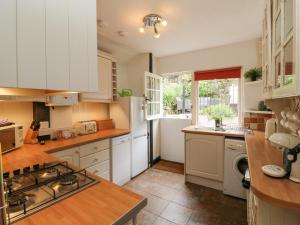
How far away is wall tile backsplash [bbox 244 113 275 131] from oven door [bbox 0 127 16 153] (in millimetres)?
3225

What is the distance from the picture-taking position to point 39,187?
2.88 ft

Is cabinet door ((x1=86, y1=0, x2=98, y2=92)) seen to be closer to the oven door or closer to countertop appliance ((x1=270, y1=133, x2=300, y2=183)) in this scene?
countertop appliance ((x1=270, y1=133, x2=300, y2=183))

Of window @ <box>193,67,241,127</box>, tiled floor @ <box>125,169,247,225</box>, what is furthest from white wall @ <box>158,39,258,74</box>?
tiled floor @ <box>125,169,247,225</box>

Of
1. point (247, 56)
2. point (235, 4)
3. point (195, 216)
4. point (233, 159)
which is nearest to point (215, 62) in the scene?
point (247, 56)

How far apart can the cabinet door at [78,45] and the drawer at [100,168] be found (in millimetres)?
1667

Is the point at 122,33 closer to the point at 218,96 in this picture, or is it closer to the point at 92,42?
the point at 92,42

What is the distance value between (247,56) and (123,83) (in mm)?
2414

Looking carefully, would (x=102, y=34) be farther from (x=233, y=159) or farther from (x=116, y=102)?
(x=233, y=159)

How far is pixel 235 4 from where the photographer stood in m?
1.75

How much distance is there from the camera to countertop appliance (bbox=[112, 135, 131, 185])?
248cm

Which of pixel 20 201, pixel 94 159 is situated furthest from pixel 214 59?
pixel 20 201

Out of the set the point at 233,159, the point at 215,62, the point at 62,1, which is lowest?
the point at 233,159

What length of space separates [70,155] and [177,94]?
8.28 ft

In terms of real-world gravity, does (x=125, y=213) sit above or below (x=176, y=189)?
above
